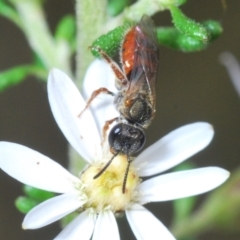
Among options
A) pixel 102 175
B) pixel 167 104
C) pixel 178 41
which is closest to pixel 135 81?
pixel 178 41

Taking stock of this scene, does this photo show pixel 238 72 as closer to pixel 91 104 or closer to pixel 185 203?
pixel 185 203

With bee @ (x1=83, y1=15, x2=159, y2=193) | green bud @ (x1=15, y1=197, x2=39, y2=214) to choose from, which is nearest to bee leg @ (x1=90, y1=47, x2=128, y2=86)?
bee @ (x1=83, y1=15, x2=159, y2=193)

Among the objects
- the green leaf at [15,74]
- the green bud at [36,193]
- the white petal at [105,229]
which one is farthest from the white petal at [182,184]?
the green leaf at [15,74]

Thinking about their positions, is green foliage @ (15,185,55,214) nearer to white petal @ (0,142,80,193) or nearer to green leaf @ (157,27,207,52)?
white petal @ (0,142,80,193)

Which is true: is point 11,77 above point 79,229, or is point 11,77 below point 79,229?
above

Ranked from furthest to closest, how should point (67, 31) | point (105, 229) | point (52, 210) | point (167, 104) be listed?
1. point (167, 104)
2. point (67, 31)
3. point (105, 229)
4. point (52, 210)

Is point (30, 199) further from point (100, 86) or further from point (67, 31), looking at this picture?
point (67, 31)
